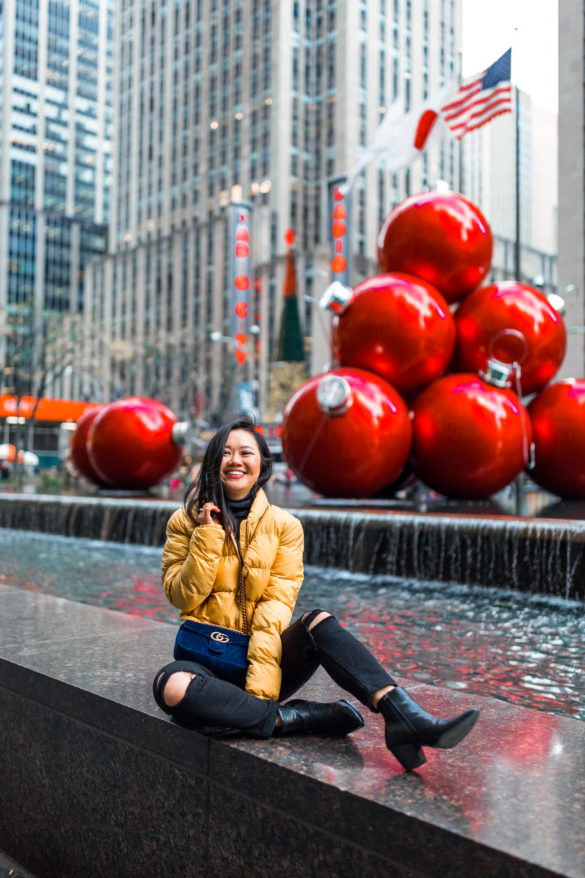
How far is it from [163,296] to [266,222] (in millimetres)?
14628

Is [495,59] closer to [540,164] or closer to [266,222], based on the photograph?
[540,164]

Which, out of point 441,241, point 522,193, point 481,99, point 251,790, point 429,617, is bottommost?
point 429,617

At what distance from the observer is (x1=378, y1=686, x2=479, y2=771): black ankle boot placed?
224 centimetres

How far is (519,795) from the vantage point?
207 centimetres

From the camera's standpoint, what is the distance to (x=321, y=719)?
2.52 meters

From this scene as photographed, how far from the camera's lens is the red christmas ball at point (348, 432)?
28.9 ft

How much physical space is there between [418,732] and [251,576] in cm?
75

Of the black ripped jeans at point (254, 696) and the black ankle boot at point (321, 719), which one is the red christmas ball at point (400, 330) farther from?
the black ankle boot at point (321, 719)

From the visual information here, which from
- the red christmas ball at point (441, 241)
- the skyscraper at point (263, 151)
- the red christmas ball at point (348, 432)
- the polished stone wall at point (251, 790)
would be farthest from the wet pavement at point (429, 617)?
the skyscraper at point (263, 151)

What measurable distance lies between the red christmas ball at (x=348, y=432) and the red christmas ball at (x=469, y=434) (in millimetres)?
252

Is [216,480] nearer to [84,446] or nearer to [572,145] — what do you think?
[84,446]

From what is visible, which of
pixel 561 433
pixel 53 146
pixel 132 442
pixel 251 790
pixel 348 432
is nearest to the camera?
pixel 251 790

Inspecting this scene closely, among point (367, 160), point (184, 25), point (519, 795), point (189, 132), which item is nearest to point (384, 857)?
point (519, 795)

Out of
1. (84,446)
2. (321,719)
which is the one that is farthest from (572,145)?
→ (321,719)
